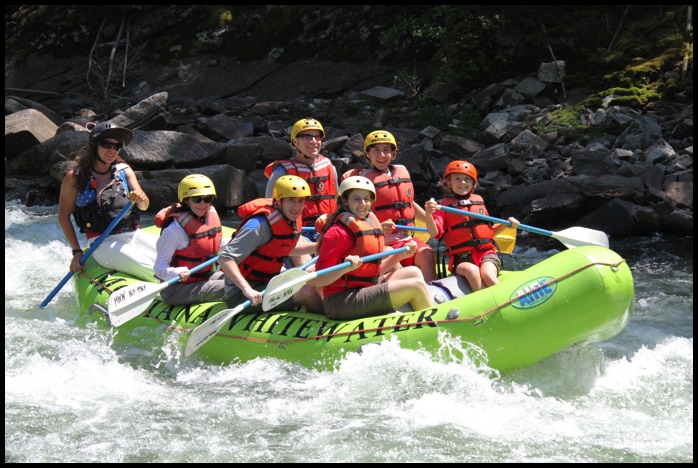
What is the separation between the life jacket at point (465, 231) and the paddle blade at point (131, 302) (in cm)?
192

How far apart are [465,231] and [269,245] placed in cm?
136

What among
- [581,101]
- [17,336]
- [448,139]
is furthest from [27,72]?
[17,336]

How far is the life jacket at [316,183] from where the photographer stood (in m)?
6.00

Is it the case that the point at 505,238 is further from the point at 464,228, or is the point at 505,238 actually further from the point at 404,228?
the point at 404,228

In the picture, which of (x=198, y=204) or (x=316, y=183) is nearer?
(x=198, y=204)

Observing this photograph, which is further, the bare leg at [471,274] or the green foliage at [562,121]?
the green foliage at [562,121]

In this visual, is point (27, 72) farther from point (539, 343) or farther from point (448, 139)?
point (539, 343)

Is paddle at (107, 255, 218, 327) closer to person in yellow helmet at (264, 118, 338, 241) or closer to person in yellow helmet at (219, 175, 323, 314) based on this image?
person in yellow helmet at (219, 175, 323, 314)

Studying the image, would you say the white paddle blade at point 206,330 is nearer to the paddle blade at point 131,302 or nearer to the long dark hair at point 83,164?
the paddle blade at point 131,302

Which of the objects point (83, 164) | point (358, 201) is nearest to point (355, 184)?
point (358, 201)

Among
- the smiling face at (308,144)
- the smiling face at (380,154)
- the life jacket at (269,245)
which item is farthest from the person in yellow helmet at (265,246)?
the smiling face at (380,154)

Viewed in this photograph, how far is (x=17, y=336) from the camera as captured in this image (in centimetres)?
601

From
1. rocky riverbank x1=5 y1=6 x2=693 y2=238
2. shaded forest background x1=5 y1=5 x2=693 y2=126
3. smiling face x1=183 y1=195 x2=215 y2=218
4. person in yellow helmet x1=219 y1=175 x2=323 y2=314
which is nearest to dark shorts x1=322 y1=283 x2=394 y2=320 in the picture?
person in yellow helmet x1=219 y1=175 x2=323 y2=314

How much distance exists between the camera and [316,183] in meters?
6.06
